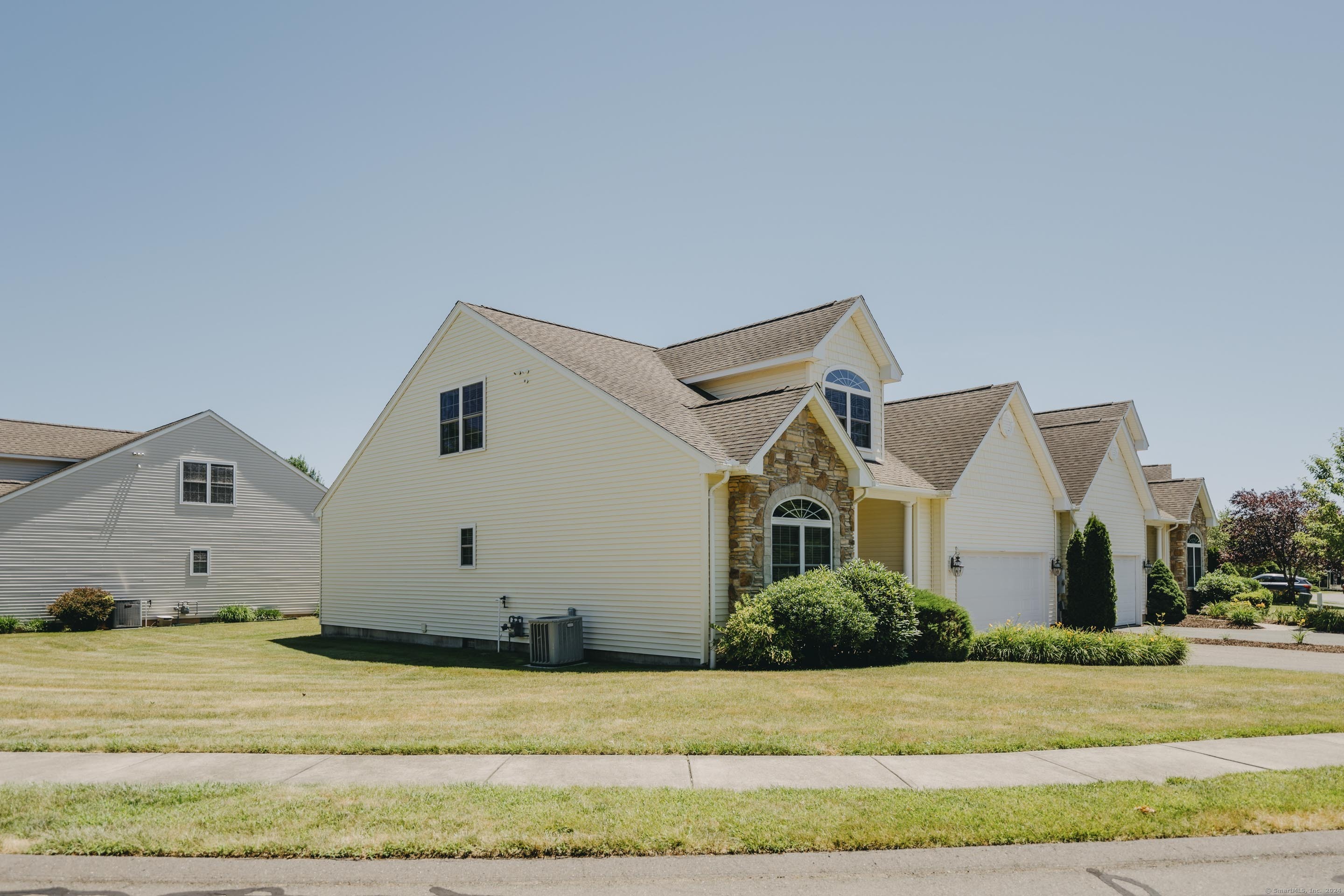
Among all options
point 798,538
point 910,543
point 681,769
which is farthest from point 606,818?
point 910,543

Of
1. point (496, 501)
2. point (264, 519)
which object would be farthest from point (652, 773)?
point (264, 519)

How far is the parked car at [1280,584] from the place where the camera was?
49.3m

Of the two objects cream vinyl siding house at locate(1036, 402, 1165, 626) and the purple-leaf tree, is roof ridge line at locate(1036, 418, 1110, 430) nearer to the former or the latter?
cream vinyl siding house at locate(1036, 402, 1165, 626)

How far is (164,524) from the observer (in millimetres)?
30828

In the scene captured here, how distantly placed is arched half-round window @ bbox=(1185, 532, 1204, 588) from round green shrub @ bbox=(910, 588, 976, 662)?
2323 cm

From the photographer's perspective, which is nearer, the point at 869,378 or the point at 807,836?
the point at 807,836

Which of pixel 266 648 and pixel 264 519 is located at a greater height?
pixel 264 519

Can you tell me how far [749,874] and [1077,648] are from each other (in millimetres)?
14284

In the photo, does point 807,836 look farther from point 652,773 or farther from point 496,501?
point 496,501

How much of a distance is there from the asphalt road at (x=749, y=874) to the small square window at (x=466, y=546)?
15118mm

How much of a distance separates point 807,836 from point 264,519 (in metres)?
31.6

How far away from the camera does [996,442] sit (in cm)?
2406

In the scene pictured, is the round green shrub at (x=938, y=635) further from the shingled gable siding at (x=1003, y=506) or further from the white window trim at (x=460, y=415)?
the white window trim at (x=460, y=415)

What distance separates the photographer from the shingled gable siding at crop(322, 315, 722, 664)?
16734mm
